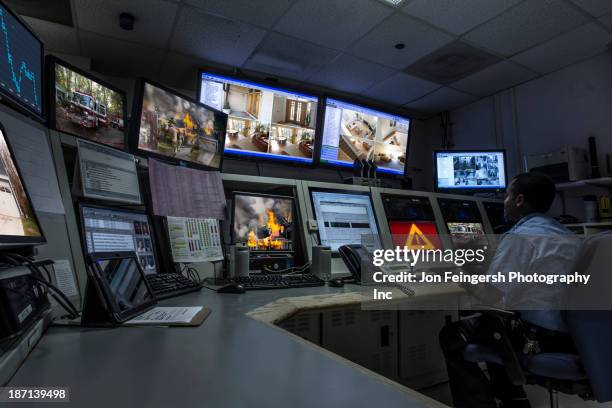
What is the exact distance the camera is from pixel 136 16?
2.44 meters

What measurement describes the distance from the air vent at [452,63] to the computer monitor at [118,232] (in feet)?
9.05

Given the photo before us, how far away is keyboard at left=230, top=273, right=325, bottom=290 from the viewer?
1.31 metres

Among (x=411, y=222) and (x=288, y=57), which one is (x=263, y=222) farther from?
(x=288, y=57)

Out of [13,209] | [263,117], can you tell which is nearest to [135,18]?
[263,117]

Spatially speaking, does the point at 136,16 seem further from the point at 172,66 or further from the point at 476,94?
the point at 476,94

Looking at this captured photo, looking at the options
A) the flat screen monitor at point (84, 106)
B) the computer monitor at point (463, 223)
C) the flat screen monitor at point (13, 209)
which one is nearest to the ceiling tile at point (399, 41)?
the computer monitor at point (463, 223)

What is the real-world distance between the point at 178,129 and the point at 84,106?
384 mm

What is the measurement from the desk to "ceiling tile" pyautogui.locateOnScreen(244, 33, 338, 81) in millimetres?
2555

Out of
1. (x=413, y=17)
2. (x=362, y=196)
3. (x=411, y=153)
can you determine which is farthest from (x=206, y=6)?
(x=411, y=153)

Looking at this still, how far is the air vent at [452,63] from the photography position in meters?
2.91

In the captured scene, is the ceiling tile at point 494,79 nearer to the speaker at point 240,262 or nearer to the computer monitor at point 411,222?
the computer monitor at point 411,222

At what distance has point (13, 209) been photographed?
2.27ft

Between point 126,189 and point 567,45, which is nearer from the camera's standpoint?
point 126,189

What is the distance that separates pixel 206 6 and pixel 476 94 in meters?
2.92
